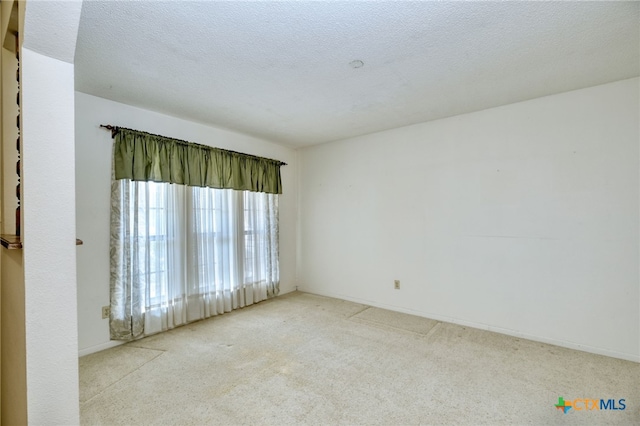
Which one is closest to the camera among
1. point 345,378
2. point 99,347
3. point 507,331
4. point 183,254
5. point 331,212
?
point 345,378

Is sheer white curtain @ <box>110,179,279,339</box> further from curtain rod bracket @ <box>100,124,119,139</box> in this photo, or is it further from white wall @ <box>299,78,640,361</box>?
white wall @ <box>299,78,640,361</box>

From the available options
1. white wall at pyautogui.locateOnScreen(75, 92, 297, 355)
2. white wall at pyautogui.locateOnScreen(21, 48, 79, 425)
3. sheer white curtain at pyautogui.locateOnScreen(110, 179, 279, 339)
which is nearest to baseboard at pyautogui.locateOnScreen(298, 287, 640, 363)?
sheer white curtain at pyautogui.locateOnScreen(110, 179, 279, 339)

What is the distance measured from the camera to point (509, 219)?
3.07 meters

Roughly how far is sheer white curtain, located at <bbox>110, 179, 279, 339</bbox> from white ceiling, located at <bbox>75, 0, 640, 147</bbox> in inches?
40.0

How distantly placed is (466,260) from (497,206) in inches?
26.7

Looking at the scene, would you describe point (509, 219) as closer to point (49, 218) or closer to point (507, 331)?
point (507, 331)

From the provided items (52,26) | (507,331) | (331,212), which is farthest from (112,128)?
(507,331)

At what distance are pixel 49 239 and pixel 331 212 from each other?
11.8 ft

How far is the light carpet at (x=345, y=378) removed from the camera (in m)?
1.83

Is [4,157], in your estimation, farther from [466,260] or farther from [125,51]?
[466,260]

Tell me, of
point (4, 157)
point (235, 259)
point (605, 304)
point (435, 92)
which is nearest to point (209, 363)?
point (235, 259)

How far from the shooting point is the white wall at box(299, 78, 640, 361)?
2.57m

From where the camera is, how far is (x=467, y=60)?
2.19m

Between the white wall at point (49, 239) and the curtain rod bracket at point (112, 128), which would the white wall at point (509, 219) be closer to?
the curtain rod bracket at point (112, 128)
